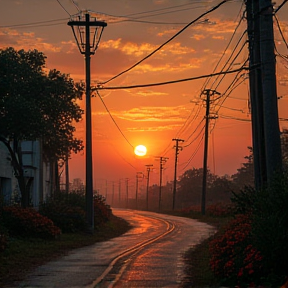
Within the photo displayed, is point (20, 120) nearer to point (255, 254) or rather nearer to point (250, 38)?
point (250, 38)

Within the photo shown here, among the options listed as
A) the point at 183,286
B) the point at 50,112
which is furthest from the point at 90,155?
the point at 183,286

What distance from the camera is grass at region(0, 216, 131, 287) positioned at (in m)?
17.3

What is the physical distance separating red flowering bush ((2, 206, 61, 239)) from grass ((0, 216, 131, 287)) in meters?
0.65

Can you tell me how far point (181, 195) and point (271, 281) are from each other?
133813mm

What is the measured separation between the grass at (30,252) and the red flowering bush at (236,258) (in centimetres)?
533

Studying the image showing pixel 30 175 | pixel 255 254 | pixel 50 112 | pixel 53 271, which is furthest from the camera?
pixel 30 175

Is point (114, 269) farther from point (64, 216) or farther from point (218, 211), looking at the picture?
point (218, 211)

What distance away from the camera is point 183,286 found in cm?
1477

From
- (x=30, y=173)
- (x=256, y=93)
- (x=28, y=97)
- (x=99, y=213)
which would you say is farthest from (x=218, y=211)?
(x=256, y=93)

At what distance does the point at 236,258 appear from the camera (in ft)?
48.2

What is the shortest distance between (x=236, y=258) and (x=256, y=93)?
21.1 feet

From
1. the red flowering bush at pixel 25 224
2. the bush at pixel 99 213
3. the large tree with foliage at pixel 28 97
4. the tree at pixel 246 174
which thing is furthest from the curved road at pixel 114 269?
the tree at pixel 246 174

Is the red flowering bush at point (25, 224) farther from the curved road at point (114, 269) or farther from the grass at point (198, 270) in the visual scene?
the grass at point (198, 270)

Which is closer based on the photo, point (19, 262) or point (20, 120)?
point (19, 262)
